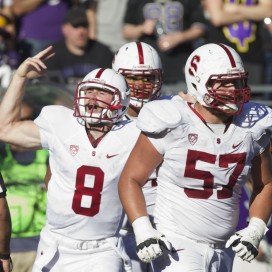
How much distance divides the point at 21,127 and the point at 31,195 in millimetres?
1775

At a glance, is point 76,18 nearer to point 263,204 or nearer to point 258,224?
point 263,204

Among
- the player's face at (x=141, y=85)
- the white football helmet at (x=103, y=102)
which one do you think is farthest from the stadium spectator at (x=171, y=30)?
the white football helmet at (x=103, y=102)

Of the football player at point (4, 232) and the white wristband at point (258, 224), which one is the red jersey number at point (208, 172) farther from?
the football player at point (4, 232)

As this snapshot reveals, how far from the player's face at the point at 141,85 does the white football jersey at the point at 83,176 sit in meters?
0.61

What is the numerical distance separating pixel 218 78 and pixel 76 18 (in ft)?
13.7

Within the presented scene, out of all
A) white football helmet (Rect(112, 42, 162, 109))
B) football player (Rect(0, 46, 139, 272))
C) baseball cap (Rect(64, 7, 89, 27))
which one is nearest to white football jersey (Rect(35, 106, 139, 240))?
football player (Rect(0, 46, 139, 272))

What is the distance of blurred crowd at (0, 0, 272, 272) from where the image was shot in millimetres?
9305

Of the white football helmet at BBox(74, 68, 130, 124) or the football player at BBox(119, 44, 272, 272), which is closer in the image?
the football player at BBox(119, 44, 272, 272)

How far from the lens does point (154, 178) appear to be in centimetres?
607

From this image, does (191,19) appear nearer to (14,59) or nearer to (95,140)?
(14,59)

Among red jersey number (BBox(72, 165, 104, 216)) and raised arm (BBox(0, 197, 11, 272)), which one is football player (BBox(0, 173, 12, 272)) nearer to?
raised arm (BBox(0, 197, 11, 272))

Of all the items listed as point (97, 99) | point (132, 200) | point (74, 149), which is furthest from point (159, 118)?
point (74, 149)

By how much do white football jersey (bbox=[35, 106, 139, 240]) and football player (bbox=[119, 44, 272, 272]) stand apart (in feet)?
1.02

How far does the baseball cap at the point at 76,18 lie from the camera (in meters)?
9.41
